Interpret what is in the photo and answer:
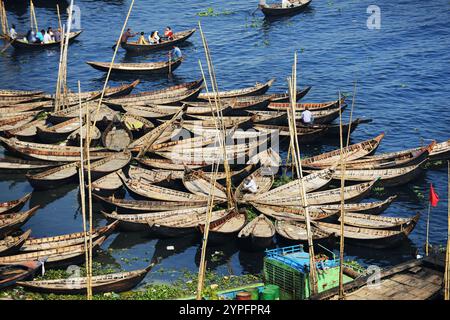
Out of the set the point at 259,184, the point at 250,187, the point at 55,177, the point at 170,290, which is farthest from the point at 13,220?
the point at 259,184

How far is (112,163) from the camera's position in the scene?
34.9 metres

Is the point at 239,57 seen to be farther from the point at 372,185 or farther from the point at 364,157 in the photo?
the point at 372,185

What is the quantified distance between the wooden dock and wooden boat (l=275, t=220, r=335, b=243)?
21.8ft

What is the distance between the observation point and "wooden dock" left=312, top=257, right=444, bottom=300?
66.6ft

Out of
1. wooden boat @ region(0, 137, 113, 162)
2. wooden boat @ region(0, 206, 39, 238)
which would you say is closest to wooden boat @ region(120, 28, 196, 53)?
wooden boat @ region(0, 137, 113, 162)

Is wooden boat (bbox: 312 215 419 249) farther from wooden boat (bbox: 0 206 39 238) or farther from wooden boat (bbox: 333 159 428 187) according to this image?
wooden boat (bbox: 0 206 39 238)

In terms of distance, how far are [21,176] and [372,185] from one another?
57.3ft

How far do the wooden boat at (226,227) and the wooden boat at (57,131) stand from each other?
1235 cm

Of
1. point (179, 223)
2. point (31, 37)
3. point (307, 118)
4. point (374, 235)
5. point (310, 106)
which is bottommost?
point (374, 235)

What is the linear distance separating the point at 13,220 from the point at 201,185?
8.61 m

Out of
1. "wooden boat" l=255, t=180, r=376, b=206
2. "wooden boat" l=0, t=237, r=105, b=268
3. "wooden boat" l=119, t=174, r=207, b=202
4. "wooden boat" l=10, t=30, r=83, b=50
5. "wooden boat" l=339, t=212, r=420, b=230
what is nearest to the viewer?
"wooden boat" l=0, t=237, r=105, b=268

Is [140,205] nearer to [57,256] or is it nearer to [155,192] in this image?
[155,192]

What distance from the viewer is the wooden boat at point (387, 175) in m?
33.7
